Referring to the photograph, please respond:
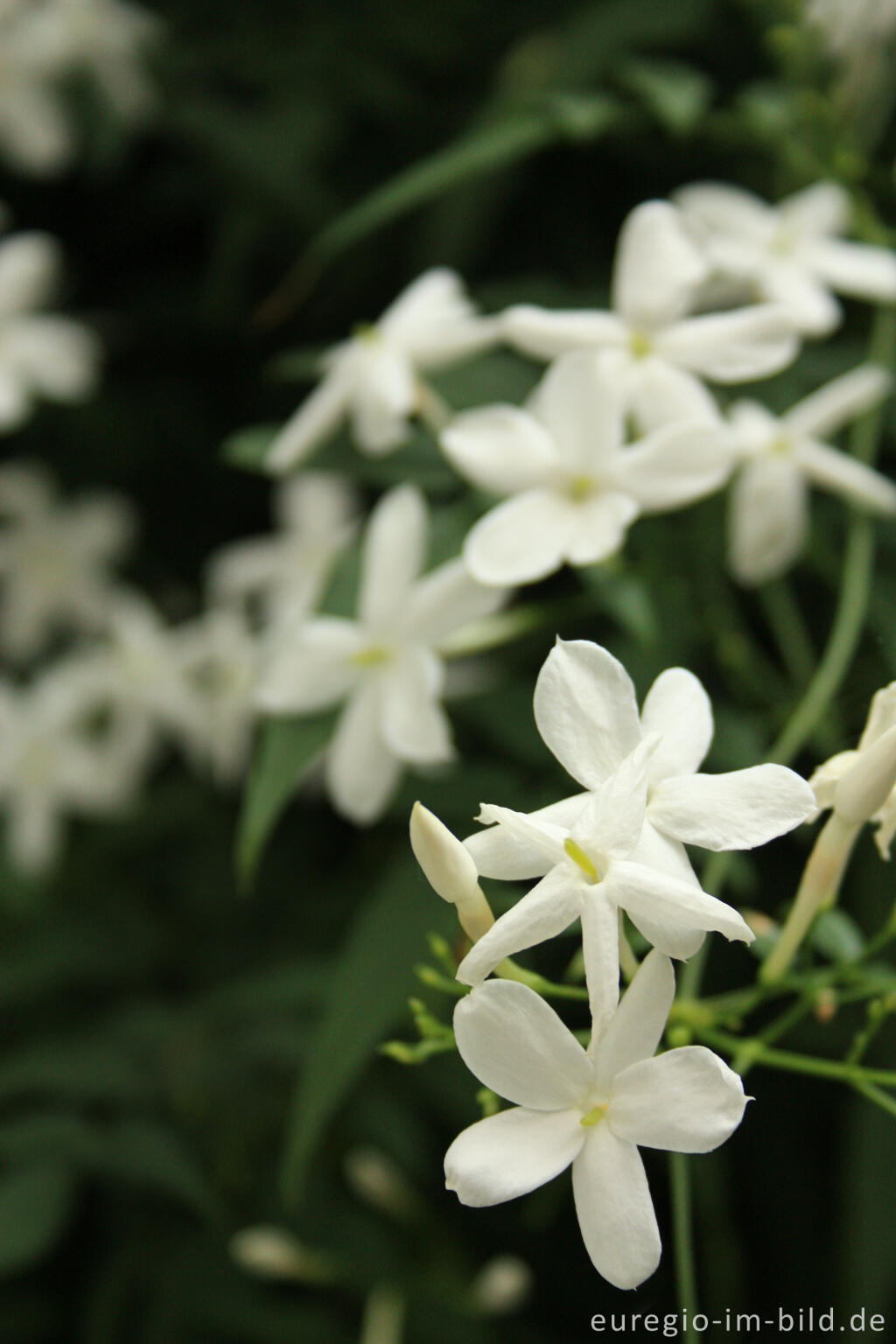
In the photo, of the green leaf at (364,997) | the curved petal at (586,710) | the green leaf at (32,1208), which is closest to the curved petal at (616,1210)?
the curved petal at (586,710)

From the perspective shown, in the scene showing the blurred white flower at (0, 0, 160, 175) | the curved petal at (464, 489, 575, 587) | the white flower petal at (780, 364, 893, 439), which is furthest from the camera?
the blurred white flower at (0, 0, 160, 175)

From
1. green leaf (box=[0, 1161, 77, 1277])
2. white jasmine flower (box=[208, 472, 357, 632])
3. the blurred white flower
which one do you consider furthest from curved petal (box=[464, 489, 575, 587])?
the blurred white flower

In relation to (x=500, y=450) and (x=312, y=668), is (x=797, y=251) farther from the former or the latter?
(x=312, y=668)

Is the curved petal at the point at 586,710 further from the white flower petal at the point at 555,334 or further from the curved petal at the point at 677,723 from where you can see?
the white flower petal at the point at 555,334

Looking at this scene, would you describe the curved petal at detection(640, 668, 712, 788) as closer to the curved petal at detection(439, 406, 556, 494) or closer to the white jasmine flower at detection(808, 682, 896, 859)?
the white jasmine flower at detection(808, 682, 896, 859)

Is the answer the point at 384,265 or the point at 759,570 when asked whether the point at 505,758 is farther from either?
the point at 384,265

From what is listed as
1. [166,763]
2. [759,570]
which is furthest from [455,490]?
[166,763]

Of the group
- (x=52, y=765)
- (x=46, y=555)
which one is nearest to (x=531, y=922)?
(x=52, y=765)
